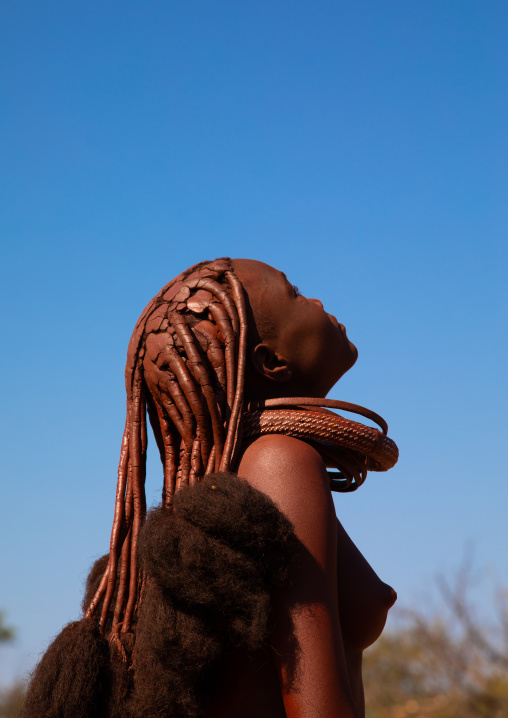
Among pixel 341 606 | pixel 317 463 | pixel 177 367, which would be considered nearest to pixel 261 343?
pixel 177 367

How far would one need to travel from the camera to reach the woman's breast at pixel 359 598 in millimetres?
2684

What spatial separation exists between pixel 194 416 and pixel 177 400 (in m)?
0.08

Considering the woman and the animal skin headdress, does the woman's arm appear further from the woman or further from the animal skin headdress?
the animal skin headdress

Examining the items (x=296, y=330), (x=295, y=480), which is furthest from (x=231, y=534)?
(x=296, y=330)

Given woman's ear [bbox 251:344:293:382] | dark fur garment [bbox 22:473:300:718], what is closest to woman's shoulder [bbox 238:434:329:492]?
dark fur garment [bbox 22:473:300:718]

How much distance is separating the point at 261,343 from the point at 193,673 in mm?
1185

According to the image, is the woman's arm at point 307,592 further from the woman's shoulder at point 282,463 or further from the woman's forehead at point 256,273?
the woman's forehead at point 256,273

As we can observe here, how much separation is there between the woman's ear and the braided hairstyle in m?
0.10

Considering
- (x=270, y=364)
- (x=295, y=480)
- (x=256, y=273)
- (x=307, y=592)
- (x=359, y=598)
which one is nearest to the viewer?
(x=307, y=592)

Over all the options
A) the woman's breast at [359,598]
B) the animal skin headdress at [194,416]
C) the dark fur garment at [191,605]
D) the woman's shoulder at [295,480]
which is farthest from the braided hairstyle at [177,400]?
the woman's breast at [359,598]

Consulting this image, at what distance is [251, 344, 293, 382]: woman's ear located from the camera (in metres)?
2.89

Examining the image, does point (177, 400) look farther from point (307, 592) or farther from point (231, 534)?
point (307, 592)

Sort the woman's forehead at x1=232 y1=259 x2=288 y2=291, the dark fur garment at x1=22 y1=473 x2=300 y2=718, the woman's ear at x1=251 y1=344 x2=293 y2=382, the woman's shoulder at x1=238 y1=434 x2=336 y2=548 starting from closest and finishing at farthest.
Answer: the dark fur garment at x1=22 y1=473 x2=300 y2=718
the woman's shoulder at x1=238 y1=434 x2=336 y2=548
the woman's ear at x1=251 y1=344 x2=293 y2=382
the woman's forehead at x1=232 y1=259 x2=288 y2=291

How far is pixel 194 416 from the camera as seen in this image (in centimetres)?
278
